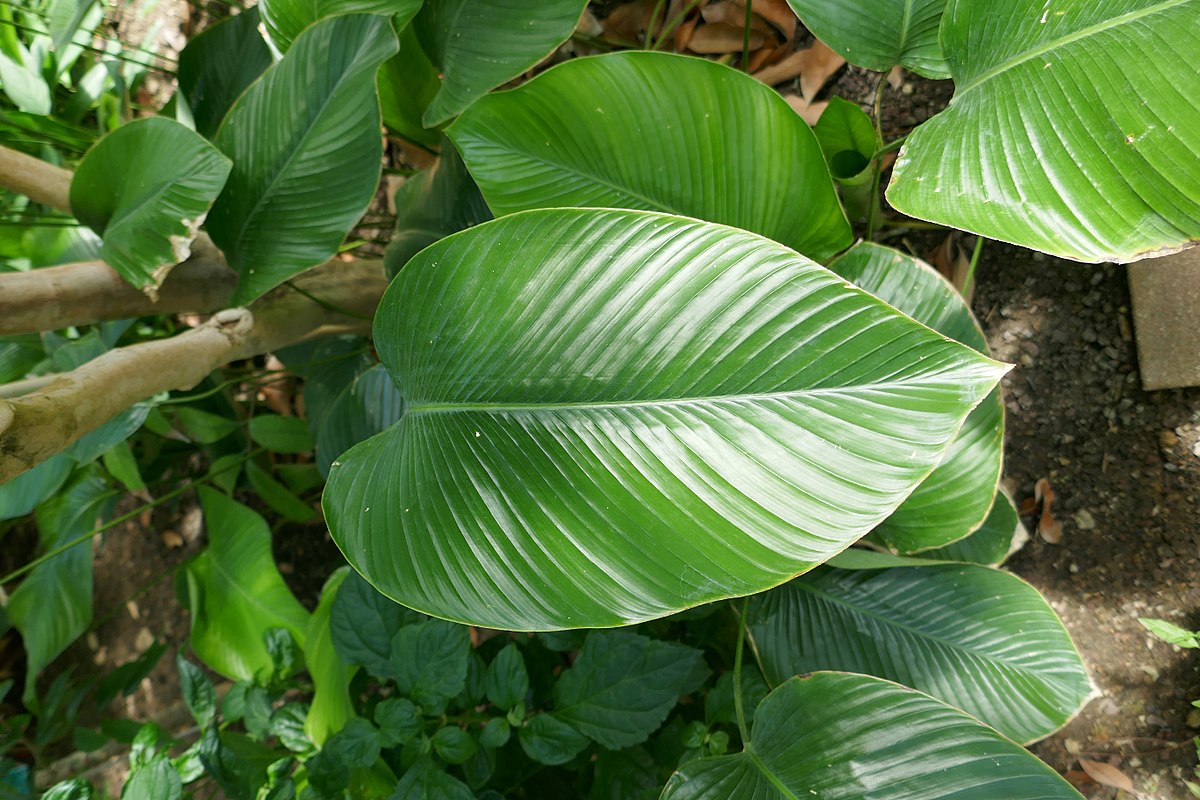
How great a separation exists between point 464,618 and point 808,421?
290 mm

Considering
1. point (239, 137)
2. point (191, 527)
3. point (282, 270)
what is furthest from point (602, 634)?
point (191, 527)

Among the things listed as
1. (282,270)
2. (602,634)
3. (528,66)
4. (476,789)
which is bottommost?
(476,789)

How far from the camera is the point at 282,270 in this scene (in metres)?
0.83

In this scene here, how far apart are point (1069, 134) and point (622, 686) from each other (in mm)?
648

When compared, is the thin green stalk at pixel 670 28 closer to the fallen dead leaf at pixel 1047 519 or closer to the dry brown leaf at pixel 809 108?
the dry brown leaf at pixel 809 108

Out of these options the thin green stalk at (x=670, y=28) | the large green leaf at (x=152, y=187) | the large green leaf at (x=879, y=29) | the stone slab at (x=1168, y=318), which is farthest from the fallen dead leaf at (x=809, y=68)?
the large green leaf at (x=152, y=187)

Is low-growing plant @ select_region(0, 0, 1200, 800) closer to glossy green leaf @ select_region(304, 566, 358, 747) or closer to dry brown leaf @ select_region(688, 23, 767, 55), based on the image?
glossy green leaf @ select_region(304, 566, 358, 747)

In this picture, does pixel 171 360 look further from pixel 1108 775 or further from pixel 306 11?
pixel 1108 775

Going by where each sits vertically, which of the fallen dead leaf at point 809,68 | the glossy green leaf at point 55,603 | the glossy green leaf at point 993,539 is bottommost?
the glossy green leaf at point 55,603

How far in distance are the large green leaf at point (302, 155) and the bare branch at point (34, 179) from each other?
21cm

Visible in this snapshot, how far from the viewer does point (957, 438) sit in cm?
78

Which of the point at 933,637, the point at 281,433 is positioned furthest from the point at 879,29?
the point at 281,433

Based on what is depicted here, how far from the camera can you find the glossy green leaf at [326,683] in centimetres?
92

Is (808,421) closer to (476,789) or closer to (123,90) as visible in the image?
(476,789)
